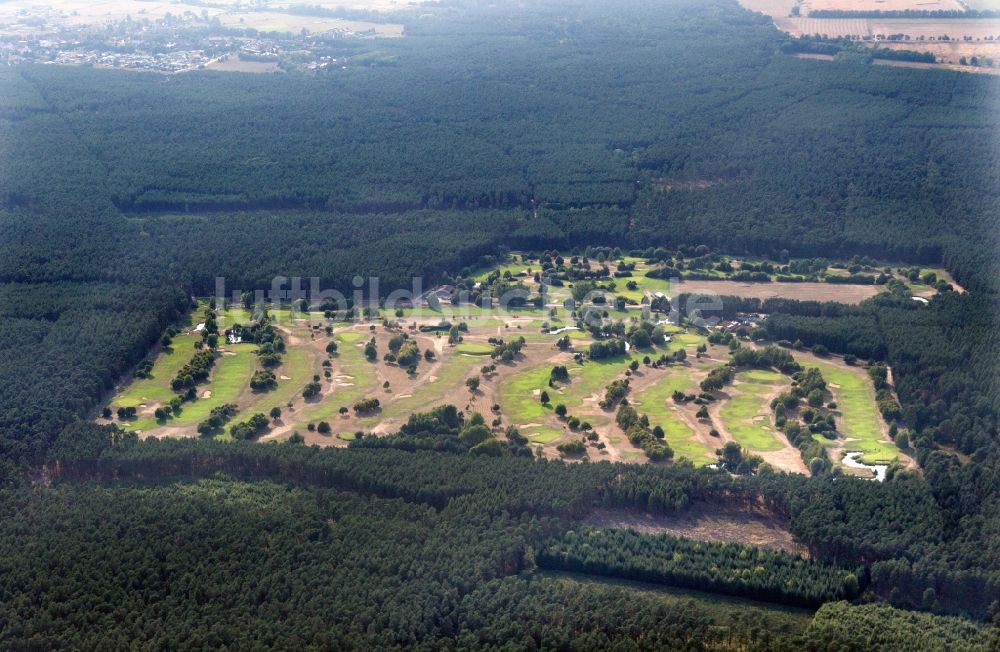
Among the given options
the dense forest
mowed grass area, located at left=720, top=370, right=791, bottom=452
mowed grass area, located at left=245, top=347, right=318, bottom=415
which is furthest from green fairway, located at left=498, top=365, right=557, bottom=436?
mowed grass area, located at left=245, top=347, right=318, bottom=415

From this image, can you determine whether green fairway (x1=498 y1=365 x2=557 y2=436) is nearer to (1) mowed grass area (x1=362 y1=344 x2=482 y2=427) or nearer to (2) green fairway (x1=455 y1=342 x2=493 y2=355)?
(1) mowed grass area (x1=362 y1=344 x2=482 y2=427)

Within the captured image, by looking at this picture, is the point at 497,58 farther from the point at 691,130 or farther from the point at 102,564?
the point at 102,564

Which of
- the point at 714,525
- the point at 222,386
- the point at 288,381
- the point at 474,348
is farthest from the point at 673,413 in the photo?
the point at 222,386

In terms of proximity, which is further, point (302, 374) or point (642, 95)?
point (642, 95)

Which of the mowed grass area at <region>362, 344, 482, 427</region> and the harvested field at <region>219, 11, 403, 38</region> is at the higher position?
the harvested field at <region>219, 11, 403, 38</region>

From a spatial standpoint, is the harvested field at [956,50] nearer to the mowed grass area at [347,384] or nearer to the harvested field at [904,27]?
the harvested field at [904,27]

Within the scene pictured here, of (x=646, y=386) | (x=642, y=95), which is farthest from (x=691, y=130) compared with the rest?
(x=646, y=386)
